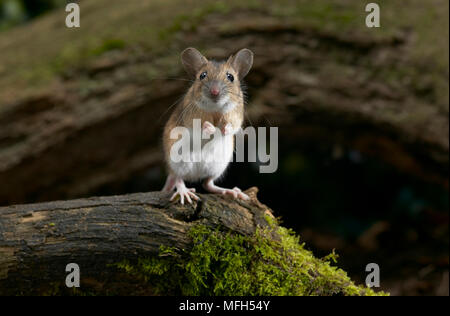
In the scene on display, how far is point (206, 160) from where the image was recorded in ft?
11.7

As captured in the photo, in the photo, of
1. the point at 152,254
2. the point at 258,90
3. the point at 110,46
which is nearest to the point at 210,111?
the point at 152,254

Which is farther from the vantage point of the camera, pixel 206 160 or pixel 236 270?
pixel 206 160

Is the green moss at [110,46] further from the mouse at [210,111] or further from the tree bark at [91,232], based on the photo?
the tree bark at [91,232]

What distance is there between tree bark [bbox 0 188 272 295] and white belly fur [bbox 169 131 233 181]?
545 millimetres

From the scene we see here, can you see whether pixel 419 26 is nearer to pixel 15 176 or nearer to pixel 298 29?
pixel 298 29

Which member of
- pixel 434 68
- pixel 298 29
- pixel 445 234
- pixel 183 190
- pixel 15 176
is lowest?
pixel 183 190

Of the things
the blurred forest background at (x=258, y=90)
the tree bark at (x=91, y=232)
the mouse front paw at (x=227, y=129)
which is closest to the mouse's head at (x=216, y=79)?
the mouse front paw at (x=227, y=129)

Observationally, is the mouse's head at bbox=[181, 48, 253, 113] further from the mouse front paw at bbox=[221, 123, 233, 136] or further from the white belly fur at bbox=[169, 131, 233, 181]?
the white belly fur at bbox=[169, 131, 233, 181]

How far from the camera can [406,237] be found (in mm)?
6566

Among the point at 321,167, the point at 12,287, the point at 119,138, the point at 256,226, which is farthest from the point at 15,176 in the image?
the point at 321,167

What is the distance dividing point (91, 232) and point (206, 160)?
1.05 meters

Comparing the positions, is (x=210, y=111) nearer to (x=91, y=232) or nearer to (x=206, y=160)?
(x=206, y=160)

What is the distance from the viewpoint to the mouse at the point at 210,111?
3412 millimetres

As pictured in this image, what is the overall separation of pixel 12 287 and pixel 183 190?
3.95 feet
